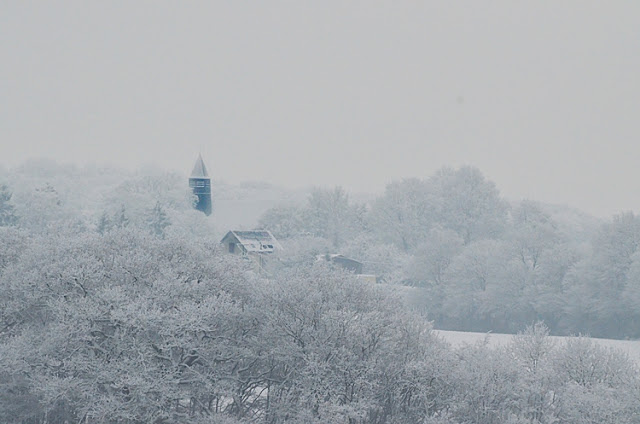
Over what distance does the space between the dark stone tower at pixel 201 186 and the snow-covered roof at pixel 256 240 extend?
63.3 feet

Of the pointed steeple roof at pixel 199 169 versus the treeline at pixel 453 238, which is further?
the pointed steeple roof at pixel 199 169

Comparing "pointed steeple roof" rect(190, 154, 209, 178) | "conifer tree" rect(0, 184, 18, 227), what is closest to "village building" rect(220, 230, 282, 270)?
"conifer tree" rect(0, 184, 18, 227)

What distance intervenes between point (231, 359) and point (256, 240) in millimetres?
57679

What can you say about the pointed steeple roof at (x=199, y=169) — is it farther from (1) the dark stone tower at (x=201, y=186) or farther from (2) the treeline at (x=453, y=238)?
(2) the treeline at (x=453, y=238)

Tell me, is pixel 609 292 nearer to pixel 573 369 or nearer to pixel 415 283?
pixel 415 283

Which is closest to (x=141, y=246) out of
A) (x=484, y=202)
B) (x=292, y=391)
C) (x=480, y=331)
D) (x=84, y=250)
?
(x=84, y=250)

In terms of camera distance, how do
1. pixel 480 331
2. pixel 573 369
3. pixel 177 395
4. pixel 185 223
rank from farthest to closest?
pixel 185 223, pixel 480 331, pixel 573 369, pixel 177 395

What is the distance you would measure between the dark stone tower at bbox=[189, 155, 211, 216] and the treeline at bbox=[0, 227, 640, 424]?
75.8 m

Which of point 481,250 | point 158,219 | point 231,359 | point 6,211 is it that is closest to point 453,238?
point 481,250

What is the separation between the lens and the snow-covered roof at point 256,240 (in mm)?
81062

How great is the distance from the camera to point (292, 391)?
2556 cm

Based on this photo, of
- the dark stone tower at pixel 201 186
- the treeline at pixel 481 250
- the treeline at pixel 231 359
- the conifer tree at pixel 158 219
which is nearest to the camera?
the treeline at pixel 231 359

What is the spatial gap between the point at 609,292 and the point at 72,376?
46.7 m

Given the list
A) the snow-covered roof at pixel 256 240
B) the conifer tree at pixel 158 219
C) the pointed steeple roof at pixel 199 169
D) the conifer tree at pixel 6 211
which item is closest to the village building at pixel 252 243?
the snow-covered roof at pixel 256 240
